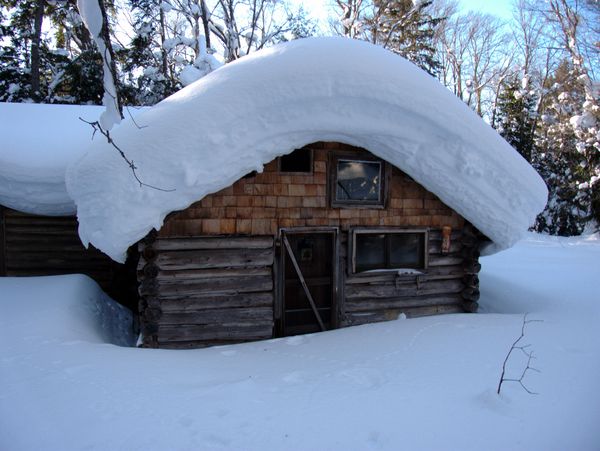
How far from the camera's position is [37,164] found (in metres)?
7.71

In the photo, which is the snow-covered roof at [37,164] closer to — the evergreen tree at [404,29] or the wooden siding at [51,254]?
the wooden siding at [51,254]

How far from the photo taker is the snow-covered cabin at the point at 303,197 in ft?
17.2

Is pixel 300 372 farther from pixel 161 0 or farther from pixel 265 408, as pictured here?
pixel 161 0

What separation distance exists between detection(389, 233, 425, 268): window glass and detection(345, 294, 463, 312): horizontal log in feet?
2.01

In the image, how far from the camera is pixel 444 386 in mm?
3947

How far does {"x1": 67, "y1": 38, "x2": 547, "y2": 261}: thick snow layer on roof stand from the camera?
5.12m

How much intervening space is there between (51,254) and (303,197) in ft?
19.2

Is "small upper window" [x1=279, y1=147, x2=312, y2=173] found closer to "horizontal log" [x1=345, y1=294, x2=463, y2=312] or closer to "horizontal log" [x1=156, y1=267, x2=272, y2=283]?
"horizontal log" [x1=156, y1=267, x2=272, y2=283]

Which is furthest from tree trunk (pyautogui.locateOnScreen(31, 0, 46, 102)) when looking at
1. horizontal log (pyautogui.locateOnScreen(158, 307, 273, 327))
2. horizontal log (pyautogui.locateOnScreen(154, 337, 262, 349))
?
horizontal log (pyautogui.locateOnScreen(154, 337, 262, 349))

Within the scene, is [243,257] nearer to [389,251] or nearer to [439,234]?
[389,251]

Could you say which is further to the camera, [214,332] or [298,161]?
[298,161]

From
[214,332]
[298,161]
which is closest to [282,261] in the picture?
[214,332]

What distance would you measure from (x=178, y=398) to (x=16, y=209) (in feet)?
21.7

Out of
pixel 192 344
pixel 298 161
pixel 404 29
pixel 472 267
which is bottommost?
pixel 192 344
